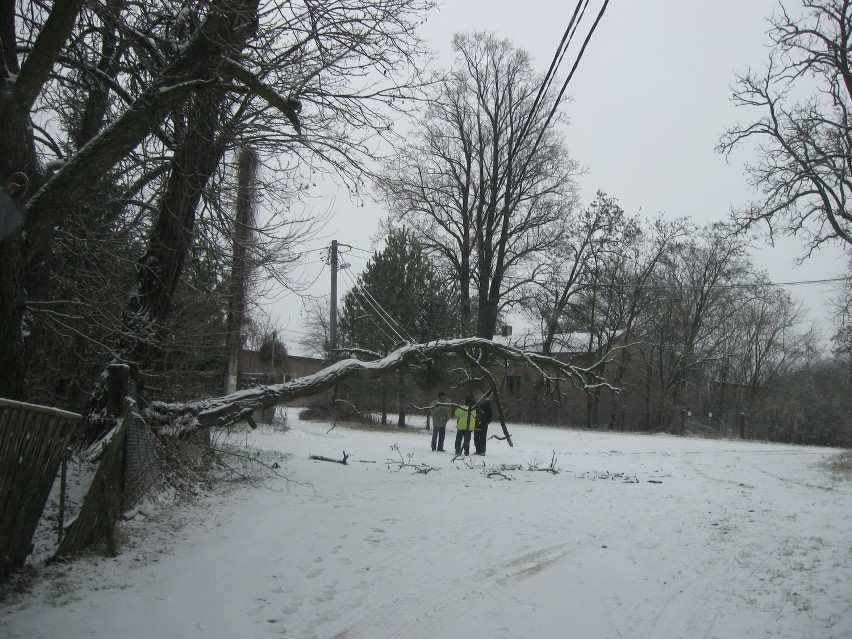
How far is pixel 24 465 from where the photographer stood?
4.83 m

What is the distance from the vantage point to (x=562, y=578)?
6234 millimetres

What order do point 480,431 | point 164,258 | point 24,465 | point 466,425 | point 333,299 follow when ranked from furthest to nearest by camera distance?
point 333,299 → point 480,431 → point 466,425 → point 164,258 → point 24,465

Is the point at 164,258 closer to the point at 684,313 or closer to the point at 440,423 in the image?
the point at 440,423

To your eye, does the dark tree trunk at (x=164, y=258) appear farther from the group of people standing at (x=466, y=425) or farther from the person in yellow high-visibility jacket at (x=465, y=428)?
the person in yellow high-visibility jacket at (x=465, y=428)

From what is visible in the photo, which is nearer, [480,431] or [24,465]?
[24,465]

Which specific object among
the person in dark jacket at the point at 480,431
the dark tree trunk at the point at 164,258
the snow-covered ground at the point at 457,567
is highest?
the dark tree trunk at the point at 164,258

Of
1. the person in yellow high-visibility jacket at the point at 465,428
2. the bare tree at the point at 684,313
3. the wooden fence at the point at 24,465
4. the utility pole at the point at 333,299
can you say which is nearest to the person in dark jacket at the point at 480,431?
the person in yellow high-visibility jacket at the point at 465,428

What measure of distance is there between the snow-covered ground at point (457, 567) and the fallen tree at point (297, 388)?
1043 millimetres

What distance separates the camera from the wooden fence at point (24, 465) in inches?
180

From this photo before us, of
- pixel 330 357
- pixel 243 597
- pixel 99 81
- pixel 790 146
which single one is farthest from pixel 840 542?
pixel 330 357

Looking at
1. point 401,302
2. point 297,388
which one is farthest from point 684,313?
point 297,388

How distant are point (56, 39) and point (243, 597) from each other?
4.55 m

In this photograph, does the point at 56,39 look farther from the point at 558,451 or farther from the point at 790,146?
the point at 790,146

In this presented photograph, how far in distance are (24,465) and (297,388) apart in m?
5.44
